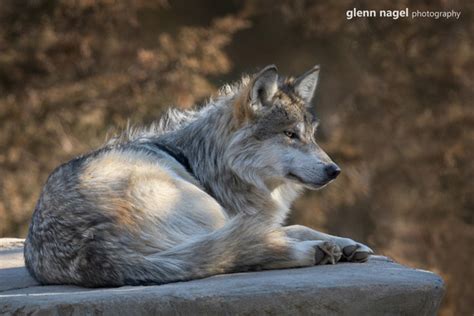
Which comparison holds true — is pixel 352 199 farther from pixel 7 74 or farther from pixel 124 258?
pixel 124 258

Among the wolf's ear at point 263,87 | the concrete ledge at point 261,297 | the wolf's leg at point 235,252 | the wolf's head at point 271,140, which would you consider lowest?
the concrete ledge at point 261,297

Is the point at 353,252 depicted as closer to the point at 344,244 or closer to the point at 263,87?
the point at 344,244

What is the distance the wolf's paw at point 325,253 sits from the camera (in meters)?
5.35

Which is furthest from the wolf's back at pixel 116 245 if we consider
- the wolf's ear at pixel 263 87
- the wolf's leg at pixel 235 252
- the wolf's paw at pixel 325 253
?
the wolf's ear at pixel 263 87

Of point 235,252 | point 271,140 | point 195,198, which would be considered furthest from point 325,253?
point 271,140

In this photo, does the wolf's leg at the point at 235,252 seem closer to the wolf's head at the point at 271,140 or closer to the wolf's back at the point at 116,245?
the wolf's back at the point at 116,245

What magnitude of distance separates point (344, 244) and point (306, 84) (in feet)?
4.33

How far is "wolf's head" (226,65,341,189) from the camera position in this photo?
610 cm

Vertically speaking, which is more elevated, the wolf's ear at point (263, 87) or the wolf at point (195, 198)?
the wolf's ear at point (263, 87)

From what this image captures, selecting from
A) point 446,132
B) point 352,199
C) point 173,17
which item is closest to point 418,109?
point 446,132

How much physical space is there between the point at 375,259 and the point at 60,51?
813 centimetres

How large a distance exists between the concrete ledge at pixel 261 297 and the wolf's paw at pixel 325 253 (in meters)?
0.34

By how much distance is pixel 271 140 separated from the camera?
6195mm

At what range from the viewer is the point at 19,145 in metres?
12.9
